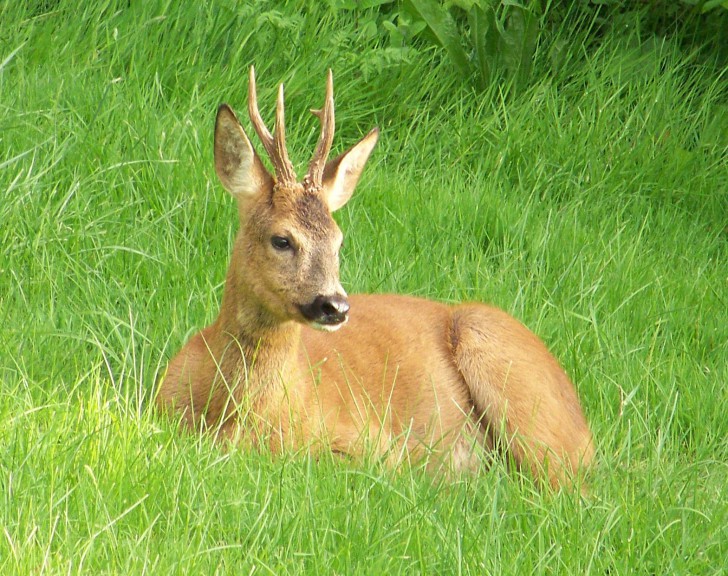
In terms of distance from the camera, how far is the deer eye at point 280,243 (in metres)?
4.02

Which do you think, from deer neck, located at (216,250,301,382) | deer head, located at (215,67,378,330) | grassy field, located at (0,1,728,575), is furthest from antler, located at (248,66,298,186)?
grassy field, located at (0,1,728,575)

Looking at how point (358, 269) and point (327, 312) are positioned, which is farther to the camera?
point (358, 269)

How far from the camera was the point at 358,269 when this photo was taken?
5.26m

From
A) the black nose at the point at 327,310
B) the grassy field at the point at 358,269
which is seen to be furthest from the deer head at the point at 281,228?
the grassy field at the point at 358,269

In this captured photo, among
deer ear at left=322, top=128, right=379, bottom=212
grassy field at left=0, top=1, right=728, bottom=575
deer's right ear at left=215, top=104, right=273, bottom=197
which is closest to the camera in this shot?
grassy field at left=0, top=1, right=728, bottom=575

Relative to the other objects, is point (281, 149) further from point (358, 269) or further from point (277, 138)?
point (358, 269)

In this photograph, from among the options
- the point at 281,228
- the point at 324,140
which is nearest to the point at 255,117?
the point at 324,140

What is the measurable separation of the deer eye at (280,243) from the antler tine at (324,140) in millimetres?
240

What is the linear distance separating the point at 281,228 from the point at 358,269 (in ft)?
4.15

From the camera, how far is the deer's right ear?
4.09 m

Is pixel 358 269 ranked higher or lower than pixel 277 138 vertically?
lower

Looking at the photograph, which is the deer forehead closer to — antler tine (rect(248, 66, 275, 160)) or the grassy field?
antler tine (rect(248, 66, 275, 160))

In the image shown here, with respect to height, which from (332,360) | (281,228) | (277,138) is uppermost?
(277,138)

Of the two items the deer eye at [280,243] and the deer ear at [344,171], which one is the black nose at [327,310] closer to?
the deer eye at [280,243]
